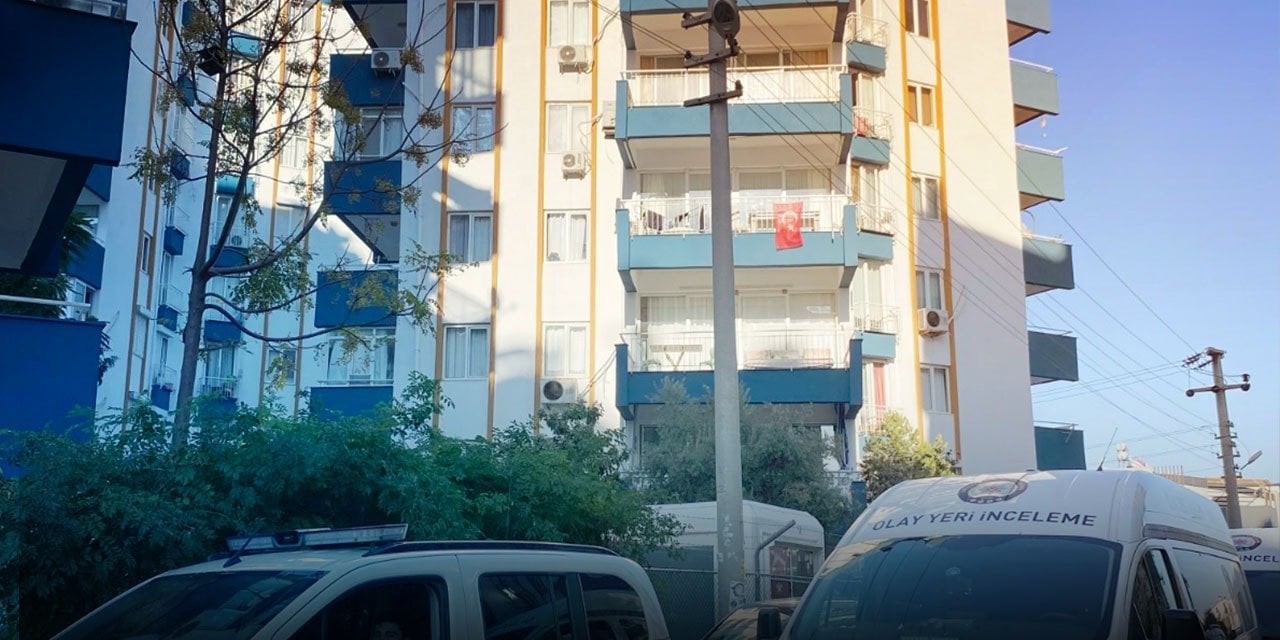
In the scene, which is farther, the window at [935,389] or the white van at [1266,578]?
the window at [935,389]

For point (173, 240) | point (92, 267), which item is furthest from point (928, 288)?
point (173, 240)

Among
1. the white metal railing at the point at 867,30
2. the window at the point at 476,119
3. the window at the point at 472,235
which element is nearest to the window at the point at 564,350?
the window at the point at 472,235

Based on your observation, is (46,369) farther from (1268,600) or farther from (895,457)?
(895,457)

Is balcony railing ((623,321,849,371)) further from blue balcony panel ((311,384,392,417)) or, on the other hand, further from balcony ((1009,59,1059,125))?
balcony ((1009,59,1059,125))

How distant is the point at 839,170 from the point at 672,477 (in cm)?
996

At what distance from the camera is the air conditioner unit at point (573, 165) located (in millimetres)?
27438

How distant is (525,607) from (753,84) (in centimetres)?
2113

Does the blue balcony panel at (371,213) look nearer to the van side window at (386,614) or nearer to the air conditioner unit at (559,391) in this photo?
the air conditioner unit at (559,391)

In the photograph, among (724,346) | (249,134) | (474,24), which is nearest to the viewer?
(724,346)

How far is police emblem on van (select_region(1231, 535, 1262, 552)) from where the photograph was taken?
16844 millimetres

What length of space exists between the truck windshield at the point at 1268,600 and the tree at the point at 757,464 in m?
7.45

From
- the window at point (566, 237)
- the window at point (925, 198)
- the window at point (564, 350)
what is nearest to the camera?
the window at point (564, 350)

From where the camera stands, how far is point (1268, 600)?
1644 centimetres

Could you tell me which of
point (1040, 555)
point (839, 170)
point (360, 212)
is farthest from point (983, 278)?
point (1040, 555)
